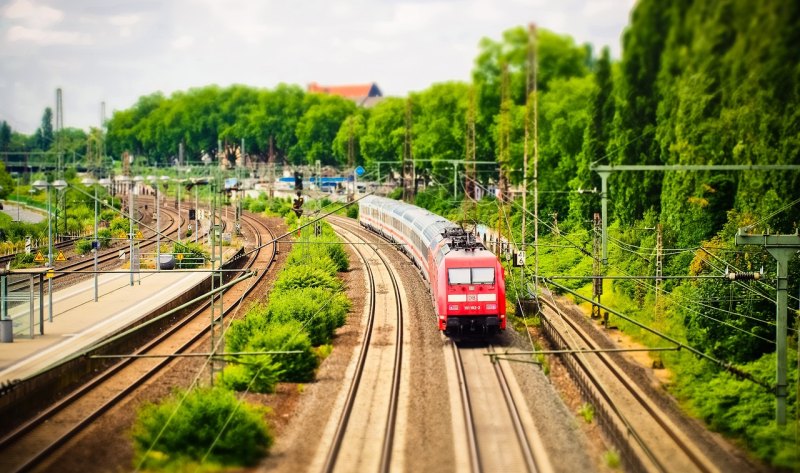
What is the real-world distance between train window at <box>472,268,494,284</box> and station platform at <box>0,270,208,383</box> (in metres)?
9.07

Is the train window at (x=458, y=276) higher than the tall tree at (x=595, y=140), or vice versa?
the tall tree at (x=595, y=140)

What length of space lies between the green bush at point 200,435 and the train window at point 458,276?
1021 centimetres

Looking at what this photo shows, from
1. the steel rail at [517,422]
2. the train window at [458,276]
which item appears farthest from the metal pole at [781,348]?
the train window at [458,276]

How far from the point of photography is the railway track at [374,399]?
A: 721 inches

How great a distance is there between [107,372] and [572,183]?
108 ft

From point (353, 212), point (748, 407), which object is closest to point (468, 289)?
point (748, 407)

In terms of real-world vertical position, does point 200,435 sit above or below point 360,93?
below

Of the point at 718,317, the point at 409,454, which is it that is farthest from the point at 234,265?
the point at 409,454

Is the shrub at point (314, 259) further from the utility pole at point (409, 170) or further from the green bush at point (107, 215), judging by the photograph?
the green bush at point (107, 215)

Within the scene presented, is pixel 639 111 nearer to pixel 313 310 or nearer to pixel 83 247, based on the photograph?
pixel 313 310

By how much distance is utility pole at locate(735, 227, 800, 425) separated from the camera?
1969 cm

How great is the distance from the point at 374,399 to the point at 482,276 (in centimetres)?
718

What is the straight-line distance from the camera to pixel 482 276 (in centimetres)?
2866

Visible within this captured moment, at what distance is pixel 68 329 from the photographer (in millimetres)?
31344
